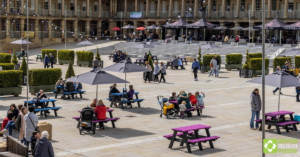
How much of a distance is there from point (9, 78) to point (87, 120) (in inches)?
402

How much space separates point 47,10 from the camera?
237 feet

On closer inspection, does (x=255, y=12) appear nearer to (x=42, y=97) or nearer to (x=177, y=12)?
(x=177, y=12)

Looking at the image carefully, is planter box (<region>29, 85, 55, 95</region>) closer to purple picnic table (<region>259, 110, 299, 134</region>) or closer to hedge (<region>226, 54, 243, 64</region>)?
purple picnic table (<region>259, 110, 299, 134</region>)

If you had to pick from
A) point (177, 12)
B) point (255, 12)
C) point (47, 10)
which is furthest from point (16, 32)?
point (255, 12)

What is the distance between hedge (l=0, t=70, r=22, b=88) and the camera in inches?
1081

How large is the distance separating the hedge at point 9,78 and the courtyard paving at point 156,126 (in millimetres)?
657

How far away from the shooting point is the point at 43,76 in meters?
28.6

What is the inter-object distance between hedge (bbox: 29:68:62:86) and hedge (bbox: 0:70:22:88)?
0.66 meters

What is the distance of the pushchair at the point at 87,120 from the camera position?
61.1 feet

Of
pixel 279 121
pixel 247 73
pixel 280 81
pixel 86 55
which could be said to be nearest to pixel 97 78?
pixel 280 81

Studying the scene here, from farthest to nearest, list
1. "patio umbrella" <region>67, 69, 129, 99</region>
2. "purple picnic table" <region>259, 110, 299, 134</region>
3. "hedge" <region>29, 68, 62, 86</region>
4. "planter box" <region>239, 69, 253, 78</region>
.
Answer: "planter box" <region>239, 69, 253, 78</region>
"hedge" <region>29, 68, 62, 86</region>
"patio umbrella" <region>67, 69, 129, 99</region>
"purple picnic table" <region>259, 110, 299, 134</region>

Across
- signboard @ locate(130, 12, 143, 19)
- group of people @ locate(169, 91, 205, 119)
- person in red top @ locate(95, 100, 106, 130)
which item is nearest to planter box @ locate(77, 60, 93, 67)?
group of people @ locate(169, 91, 205, 119)

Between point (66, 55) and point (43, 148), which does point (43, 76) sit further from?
point (66, 55)

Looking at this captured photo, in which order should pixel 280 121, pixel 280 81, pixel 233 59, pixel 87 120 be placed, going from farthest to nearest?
pixel 233 59 < pixel 280 121 < pixel 280 81 < pixel 87 120
